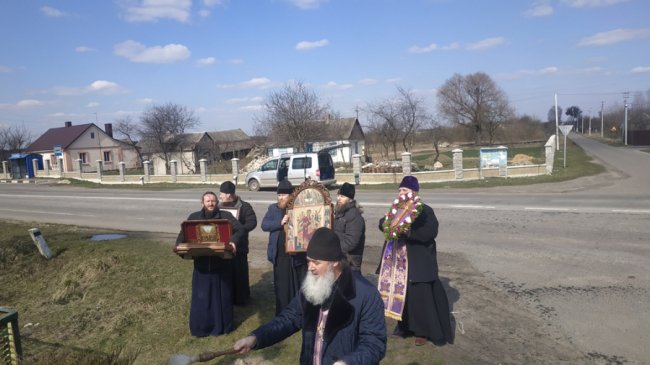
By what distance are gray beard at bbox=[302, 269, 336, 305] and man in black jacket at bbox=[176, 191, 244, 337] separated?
9.61ft

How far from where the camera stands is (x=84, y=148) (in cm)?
5675

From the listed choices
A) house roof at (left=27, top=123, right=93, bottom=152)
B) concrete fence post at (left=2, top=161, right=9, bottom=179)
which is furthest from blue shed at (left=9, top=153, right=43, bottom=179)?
house roof at (left=27, top=123, right=93, bottom=152)

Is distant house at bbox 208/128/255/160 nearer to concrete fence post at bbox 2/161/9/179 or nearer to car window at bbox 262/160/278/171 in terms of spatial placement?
concrete fence post at bbox 2/161/9/179

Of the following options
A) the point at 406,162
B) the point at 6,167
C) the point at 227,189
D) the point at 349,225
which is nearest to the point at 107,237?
the point at 227,189

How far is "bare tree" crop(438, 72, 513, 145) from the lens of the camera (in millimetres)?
76750

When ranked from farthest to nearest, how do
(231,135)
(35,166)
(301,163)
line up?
(231,135) < (35,166) < (301,163)

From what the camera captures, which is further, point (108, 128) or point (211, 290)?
point (108, 128)

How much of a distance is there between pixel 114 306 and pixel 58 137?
194 feet

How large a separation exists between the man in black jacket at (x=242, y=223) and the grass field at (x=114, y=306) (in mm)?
243

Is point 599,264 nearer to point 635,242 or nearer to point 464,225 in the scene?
point 635,242

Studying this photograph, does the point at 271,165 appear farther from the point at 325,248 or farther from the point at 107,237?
the point at 325,248

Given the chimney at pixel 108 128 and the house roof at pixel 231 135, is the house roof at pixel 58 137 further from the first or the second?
the house roof at pixel 231 135

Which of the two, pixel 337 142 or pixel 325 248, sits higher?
pixel 337 142

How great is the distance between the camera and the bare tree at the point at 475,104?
252 feet
